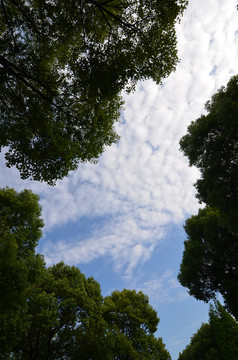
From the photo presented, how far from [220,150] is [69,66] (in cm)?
919

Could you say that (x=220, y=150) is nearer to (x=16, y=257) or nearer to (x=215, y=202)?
(x=215, y=202)

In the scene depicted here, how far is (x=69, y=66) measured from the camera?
330 inches

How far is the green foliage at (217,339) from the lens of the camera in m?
15.1

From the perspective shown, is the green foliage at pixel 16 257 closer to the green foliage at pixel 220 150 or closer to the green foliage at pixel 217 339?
the green foliage at pixel 220 150

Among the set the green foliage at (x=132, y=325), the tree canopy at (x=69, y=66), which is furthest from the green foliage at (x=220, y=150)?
the green foliage at (x=132, y=325)

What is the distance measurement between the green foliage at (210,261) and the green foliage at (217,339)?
0.91 meters

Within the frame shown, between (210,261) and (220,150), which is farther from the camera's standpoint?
(210,261)

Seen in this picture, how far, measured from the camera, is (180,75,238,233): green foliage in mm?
10008

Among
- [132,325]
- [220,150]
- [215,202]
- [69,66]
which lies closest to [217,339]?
[132,325]

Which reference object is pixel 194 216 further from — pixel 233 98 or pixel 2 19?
pixel 2 19

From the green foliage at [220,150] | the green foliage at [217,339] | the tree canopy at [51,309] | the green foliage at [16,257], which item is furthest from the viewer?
the green foliage at [217,339]

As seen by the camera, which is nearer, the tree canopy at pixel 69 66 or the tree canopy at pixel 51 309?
the tree canopy at pixel 69 66

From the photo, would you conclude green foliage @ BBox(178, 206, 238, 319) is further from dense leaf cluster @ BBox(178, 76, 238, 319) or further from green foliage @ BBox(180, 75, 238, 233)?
green foliage @ BBox(180, 75, 238, 233)

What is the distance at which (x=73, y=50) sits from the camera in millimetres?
8336
